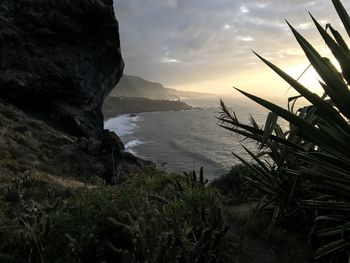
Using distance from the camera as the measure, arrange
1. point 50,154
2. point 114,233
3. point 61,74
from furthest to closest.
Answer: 1. point 61,74
2. point 50,154
3. point 114,233

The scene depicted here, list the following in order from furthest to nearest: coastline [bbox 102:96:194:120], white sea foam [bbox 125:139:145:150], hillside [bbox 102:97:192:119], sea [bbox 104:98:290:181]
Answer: hillside [bbox 102:97:192:119], coastline [bbox 102:96:194:120], white sea foam [bbox 125:139:145:150], sea [bbox 104:98:290:181]

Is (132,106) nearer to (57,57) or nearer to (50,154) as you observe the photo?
(57,57)

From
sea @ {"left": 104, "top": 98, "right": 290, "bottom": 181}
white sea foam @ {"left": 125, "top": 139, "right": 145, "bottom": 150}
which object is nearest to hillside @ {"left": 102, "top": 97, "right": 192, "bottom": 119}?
sea @ {"left": 104, "top": 98, "right": 290, "bottom": 181}

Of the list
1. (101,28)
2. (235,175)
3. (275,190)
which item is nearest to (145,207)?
(275,190)

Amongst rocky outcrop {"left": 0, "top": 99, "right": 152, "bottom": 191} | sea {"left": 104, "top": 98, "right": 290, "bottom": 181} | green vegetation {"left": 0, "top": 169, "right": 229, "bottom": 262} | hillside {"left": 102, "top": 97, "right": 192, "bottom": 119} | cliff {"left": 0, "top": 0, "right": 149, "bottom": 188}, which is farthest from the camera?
hillside {"left": 102, "top": 97, "right": 192, "bottom": 119}

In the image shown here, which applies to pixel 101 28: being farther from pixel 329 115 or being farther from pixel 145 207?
pixel 329 115

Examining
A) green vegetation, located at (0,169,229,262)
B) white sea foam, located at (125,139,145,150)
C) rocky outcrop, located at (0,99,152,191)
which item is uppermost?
green vegetation, located at (0,169,229,262)

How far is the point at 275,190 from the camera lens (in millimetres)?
5941

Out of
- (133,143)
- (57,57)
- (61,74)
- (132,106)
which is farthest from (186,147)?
(132,106)

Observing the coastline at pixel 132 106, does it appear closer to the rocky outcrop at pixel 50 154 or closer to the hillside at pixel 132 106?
the hillside at pixel 132 106

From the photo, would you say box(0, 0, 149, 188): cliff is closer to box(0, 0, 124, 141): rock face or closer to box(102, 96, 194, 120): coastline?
box(0, 0, 124, 141): rock face

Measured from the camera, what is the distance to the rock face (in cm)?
3072

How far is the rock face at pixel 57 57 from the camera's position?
101ft

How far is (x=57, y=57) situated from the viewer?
33.1m
